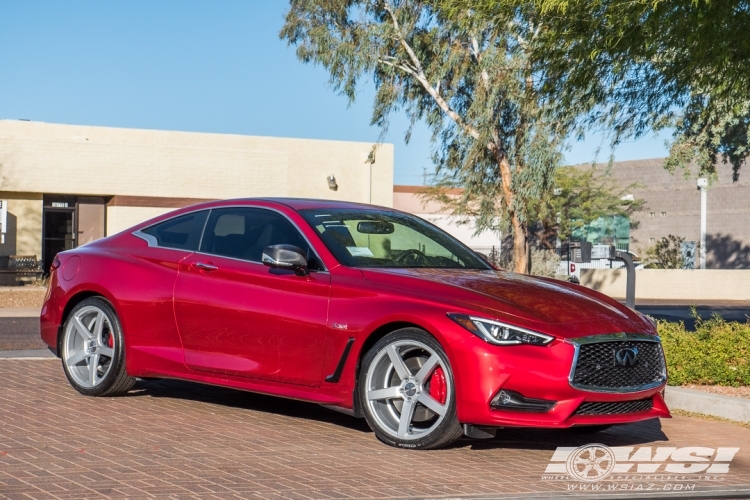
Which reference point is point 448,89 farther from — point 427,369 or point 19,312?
point 427,369

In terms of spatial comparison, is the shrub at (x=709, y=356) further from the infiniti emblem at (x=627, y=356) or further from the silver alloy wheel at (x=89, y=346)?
the silver alloy wheel at (x=89, y=346)

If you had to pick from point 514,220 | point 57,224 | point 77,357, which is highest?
point 514,220

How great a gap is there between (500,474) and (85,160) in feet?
101

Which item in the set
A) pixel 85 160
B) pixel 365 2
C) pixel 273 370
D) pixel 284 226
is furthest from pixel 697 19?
pixel 85 160

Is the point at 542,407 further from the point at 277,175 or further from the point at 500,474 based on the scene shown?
the point at 277,175

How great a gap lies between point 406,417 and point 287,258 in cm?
132

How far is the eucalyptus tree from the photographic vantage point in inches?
1197

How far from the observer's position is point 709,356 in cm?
982

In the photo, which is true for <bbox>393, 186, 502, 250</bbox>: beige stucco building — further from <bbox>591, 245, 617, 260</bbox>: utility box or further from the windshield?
the windshield

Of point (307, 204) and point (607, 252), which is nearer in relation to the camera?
point (307, 204)

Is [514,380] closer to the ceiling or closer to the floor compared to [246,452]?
closer to the ceiling

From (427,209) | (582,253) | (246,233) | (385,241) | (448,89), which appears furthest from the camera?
(427,209)

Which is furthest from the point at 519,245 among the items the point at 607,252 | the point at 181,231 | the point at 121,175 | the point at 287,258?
the point at 287,258

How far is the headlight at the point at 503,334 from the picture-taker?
6.30 metres
